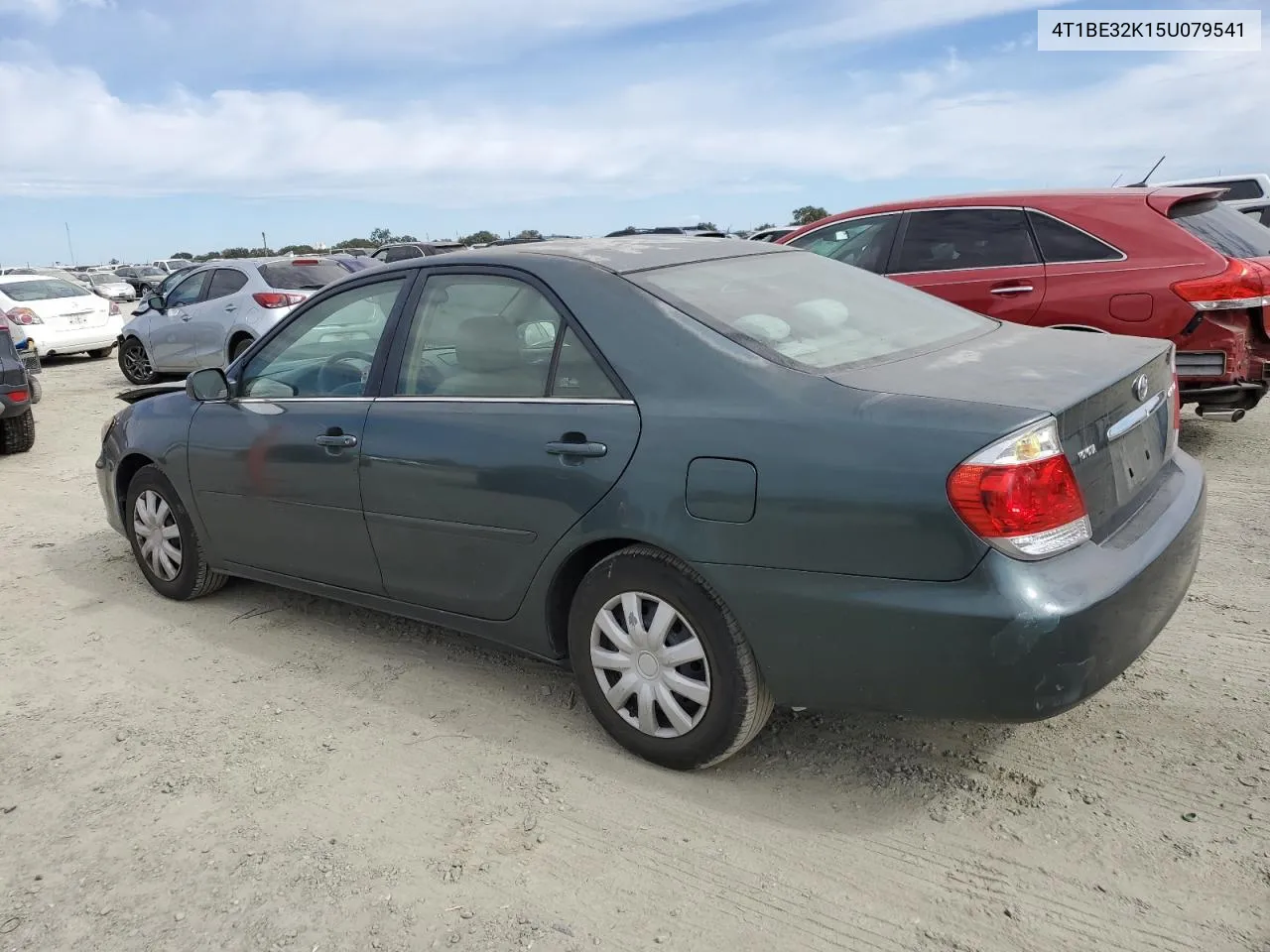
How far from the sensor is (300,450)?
4012 millimetres

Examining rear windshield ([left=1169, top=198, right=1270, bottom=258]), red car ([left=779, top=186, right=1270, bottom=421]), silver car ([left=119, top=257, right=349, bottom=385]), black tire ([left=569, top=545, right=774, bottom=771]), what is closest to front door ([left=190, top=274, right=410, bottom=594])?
black tire ([left=569, top=545, right=774, bottom=771])

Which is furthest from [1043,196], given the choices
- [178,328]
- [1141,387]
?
[178,328]

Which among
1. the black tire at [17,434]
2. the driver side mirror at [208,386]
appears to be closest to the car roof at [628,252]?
the driver side mirror at [208,386]

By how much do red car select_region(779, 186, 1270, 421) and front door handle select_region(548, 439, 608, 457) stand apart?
411 cm

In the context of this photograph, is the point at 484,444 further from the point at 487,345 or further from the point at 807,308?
the point at 807,308

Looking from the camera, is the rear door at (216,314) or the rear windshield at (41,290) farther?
the rear windshield at (41,290)

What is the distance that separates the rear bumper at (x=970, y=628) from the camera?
2.50 meters

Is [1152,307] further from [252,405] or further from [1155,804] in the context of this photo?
[252,405]

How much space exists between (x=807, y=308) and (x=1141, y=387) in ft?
3.40

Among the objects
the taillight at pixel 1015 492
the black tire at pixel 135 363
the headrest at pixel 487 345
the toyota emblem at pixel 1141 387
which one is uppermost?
the headrest at pixel 487 345

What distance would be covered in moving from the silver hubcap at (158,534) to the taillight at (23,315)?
12344 mm

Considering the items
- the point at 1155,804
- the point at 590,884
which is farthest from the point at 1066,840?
the point at 590,884

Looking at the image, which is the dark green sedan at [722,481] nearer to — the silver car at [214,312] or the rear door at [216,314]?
the silver car at [214,312]

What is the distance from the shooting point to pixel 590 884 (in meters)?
2.68
